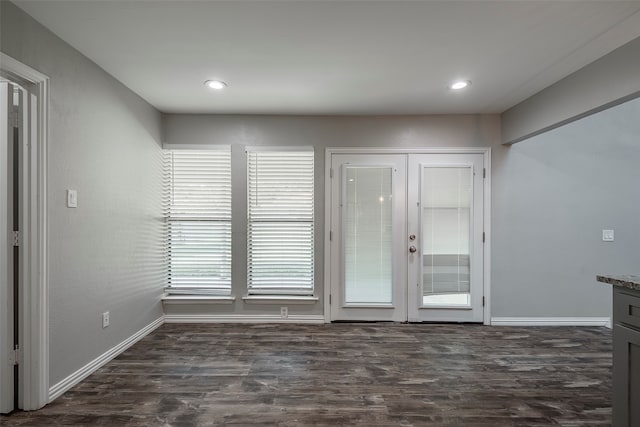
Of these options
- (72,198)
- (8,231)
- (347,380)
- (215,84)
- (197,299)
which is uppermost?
(215,84)

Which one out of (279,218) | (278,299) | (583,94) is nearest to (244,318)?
(278,299)

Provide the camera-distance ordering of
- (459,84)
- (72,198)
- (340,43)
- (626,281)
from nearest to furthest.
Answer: (626,281)
(340,43)
(72,198)
(459,84)

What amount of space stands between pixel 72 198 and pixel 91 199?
206 millimetres

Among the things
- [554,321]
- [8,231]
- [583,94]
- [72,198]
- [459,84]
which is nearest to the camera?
[8,231]

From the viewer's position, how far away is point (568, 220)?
3566mm

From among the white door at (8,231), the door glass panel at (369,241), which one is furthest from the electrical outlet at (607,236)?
the white door at (8,231)

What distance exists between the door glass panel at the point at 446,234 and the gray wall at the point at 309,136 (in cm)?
43

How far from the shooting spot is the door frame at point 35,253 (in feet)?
6.37

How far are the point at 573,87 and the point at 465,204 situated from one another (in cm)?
150

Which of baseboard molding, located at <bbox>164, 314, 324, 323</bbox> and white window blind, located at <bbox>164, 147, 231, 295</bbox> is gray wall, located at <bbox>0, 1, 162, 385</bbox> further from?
baseboard molding, located at <bbox>164, 314, 324, 323</bbox>

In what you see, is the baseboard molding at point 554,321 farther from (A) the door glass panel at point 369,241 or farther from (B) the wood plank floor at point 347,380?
(A) the door glass panel at point 369,241

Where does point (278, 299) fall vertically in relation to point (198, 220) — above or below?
below

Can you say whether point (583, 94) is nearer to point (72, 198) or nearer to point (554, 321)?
point (554, 321)

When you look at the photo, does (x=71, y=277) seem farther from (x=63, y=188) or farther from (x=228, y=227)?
(x=228, y=227)
